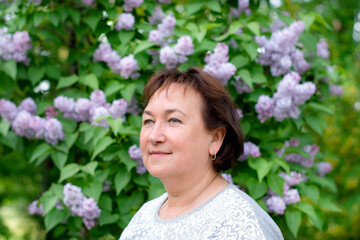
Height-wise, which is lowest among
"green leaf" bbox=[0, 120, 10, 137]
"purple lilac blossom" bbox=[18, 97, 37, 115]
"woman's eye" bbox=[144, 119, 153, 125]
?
"green leaf" bbox=[0, 120, 10, 137]

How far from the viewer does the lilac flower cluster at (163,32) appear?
325 centimetres

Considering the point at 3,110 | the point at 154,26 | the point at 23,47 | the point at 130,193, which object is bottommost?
the point at 130,193

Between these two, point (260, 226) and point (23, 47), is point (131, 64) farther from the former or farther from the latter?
point (260, 226)

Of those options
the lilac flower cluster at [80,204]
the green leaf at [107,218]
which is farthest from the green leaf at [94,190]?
the green leaf at [107,218]

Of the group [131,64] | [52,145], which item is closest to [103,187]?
[52,145]

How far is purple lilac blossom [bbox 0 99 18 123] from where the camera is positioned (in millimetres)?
3436

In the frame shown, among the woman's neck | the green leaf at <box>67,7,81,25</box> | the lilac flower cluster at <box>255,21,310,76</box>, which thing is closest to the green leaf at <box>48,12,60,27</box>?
the green leaf at <box>67,7,81,25</box>

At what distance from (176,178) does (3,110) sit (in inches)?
76.3

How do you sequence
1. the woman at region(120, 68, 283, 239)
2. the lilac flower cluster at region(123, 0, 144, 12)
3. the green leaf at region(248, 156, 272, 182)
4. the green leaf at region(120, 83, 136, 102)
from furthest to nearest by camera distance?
the lilac flower cluster at region(123, 0, 144, 12), the green leaf at region(120, 83, 136, 102), the green leaf at region(248, 156, 272, 182), the woman at region(120, 68, 283, 239)

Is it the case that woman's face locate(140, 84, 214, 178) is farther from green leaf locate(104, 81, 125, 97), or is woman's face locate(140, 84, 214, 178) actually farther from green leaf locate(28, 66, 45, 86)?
green leaf locate(28, 66, 45, 86)

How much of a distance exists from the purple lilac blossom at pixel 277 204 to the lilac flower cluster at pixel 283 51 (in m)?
0.86

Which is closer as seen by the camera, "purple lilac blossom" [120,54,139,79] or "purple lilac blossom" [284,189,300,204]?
"purple lilac blossom" [284,189,300,204]

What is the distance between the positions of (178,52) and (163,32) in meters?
0.30

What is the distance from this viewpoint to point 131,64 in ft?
10.5
